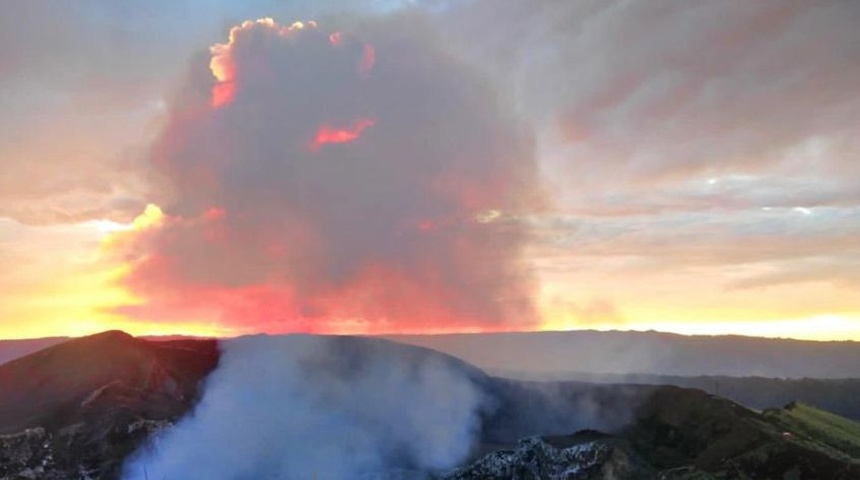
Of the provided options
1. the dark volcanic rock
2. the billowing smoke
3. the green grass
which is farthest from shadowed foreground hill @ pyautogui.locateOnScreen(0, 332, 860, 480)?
the billowing smoke

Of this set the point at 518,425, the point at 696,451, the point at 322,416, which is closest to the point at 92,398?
the point at 322,416

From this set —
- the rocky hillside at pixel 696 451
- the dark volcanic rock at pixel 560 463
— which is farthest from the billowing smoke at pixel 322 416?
the rocky hillside at pixel 696 451

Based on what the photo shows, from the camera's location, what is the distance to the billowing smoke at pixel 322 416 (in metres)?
92.4

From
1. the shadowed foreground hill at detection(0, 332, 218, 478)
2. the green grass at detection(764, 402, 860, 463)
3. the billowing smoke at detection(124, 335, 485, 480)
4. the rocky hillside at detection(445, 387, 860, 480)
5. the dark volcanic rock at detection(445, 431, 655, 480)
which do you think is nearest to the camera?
the rocky hillside at detection(445, 387, 860, 480)

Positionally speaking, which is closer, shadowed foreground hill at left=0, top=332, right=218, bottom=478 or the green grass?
shadowed foreground hill at left=0, top=332, right=218, bottom=478

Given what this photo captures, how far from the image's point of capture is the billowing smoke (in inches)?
3637

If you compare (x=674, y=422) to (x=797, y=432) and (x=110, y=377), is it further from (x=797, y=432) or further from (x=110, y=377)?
(x=110, y=377)

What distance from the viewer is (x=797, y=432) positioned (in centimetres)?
9450

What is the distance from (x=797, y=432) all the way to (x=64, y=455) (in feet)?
259

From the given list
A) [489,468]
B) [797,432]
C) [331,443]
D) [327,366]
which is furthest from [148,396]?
[797,432]

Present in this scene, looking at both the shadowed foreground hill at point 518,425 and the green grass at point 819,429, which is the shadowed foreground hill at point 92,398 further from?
the green grass at point 819,429

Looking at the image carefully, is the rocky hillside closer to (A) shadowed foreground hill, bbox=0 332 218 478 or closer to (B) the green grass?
(B) the green grass

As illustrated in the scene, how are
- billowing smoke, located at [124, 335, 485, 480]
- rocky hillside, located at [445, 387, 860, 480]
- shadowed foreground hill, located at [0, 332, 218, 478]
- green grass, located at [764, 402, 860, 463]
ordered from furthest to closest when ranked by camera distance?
billowing smoke, located at [124, 335, 485, 480], green grass, located at [764, 402, 860, 463], shadowed foreground hill, located at [0, 332, 218, 478], rocky hillside, located at [445, 387, 860, 480]

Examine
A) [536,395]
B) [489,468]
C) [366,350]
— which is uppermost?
[366,350]
